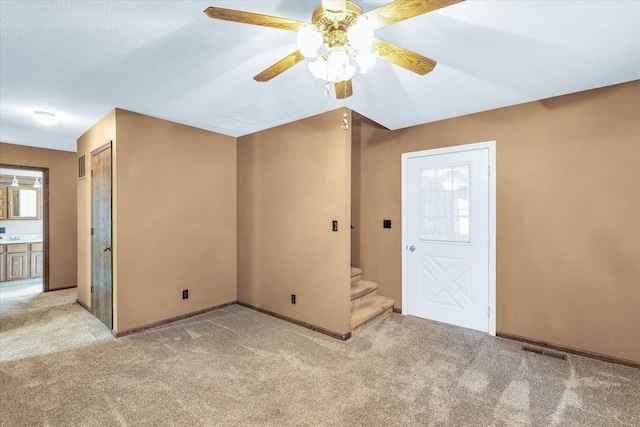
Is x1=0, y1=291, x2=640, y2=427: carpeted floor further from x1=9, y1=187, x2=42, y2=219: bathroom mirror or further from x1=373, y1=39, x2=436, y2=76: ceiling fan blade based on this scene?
x1=9, y1=187, x2=42, y2=219: bathroom mirror

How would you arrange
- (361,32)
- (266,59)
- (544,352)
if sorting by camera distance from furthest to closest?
(544,352)
(266,59)
(361,32)

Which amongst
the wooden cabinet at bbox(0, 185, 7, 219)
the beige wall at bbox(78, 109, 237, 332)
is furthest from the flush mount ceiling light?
the wooden cabinet at bbox(0, 185, 7, 219)

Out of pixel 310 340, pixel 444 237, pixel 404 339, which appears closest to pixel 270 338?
pixel 310 340

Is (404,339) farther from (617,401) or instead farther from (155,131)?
(155,131)

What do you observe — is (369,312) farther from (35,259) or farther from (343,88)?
(35,259)

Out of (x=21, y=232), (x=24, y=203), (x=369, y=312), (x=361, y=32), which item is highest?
(x=361, y=32)

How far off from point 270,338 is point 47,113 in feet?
11.1

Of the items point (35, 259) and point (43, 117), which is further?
point (35, 259)

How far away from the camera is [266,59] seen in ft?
6.76

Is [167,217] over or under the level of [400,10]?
under

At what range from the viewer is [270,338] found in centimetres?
301

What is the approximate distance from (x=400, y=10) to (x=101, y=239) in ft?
12.3

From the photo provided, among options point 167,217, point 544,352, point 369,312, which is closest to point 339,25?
point 369,312

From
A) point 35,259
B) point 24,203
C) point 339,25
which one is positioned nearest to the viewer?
point 339,25
